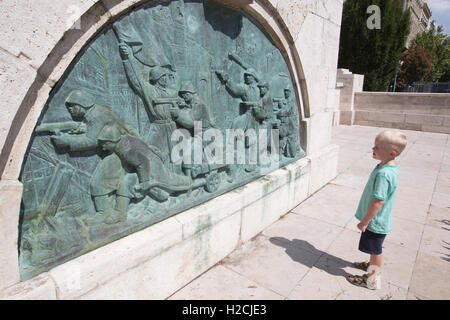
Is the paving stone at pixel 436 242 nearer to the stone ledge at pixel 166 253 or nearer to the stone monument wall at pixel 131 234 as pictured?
the stone monument wall at pixel 131 234

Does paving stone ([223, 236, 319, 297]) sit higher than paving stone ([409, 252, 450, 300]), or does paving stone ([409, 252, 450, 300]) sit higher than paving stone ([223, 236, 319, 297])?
paving stone ([223, 236, 319, 297])

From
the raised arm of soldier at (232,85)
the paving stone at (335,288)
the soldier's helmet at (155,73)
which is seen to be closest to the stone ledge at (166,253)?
the paving stone at (335,288)

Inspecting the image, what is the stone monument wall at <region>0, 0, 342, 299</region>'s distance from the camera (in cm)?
160

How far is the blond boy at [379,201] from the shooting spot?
2.39 m

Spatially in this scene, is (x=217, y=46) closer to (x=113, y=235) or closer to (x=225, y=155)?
(x=225, y=155)

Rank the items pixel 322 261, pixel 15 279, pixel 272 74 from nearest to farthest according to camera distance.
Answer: pixel 15 279
pixel 322 261
pixel 272 74

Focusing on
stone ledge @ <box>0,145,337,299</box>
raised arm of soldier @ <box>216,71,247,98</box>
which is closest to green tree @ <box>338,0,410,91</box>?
stone ledge @ <box>0,145,337,299</box>

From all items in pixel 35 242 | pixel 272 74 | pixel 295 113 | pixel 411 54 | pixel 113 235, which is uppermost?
pixel 411 54

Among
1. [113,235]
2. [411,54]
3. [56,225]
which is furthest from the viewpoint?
[411,54]

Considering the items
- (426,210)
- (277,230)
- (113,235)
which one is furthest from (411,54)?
(113,235)

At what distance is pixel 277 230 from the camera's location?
377 centimetres

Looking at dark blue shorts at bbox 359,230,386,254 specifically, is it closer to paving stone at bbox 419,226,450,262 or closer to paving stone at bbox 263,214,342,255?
paving stone at bbox 263,214,342,255

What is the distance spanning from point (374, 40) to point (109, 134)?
21.5m

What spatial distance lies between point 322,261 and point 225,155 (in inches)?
61.4
